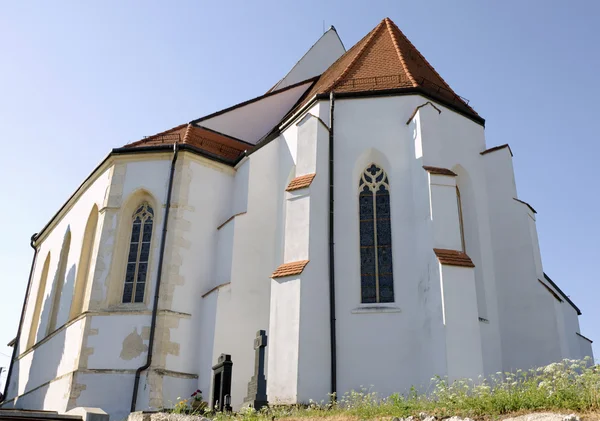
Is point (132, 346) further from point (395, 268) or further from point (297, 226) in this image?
point (395, 268)

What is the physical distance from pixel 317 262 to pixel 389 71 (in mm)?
5575

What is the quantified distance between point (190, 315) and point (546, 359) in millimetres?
7880

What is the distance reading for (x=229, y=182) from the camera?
15.7 m

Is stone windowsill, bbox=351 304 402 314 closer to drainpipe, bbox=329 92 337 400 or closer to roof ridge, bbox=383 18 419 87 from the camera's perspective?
drainpipe, bbox=329 92 337 400

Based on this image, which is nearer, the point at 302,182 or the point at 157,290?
the point at 302,182

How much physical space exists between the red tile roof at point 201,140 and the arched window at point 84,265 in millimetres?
2308

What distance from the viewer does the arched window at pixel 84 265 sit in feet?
49.9

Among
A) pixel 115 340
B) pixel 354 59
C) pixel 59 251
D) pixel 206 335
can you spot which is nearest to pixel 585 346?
pixel 354 59

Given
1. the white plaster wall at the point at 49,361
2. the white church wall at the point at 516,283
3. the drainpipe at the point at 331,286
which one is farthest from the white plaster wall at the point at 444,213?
the white plaster wall at the point at 49,361

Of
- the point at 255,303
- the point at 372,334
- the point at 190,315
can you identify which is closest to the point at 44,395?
the point at 190,315

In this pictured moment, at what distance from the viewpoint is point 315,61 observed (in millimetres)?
22469

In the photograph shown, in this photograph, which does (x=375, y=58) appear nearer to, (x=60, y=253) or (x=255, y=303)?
(x=255, y=303)

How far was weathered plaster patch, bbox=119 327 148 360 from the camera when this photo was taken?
1316 centimetres

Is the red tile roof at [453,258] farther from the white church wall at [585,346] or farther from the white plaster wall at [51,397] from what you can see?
the white plaster wall at [51,397]
